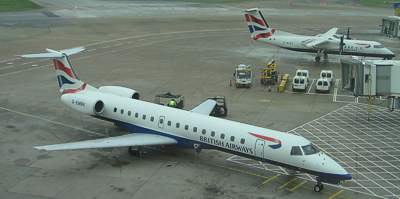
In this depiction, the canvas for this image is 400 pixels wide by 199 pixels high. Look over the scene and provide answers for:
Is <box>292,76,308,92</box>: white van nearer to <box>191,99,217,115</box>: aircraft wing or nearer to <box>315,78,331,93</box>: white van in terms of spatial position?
<box>315,78,331,93</box>: white van

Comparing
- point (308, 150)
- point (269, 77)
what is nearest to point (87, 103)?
point (308, 150)

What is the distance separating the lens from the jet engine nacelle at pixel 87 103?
1185 inches

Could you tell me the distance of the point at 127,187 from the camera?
24.5 meters

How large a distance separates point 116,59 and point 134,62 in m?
2.56

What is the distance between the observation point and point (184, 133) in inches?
1078

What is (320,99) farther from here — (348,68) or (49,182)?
(49,182)

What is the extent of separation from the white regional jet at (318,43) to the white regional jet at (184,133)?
86.1 feet

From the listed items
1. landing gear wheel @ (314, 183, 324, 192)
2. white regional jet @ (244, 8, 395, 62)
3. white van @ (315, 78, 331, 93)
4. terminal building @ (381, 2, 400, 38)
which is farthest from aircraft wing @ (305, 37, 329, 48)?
landing gear wheel @ (314, 183, 324, 192)

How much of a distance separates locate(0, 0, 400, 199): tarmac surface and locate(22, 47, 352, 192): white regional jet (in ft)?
3.82

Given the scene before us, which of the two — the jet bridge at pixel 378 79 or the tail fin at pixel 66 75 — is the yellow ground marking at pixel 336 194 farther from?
the tail fin at pixel 66 75

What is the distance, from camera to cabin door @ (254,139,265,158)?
2497 centimetres

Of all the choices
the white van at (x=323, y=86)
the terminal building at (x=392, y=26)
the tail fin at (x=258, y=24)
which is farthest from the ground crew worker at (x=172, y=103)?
the terminal building at (x=392, y=26)

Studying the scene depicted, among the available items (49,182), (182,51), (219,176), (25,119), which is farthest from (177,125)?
(182,51)

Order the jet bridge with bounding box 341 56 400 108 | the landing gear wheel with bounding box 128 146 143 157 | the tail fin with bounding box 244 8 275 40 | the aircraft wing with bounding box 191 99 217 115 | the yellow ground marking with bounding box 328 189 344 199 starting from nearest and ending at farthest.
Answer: the yellow ground marking with bounding box 328 189 344 199, the landing gear wheel with bounding box 128 146 143 157, the aircraft wing with bounding box 191 99 217 115, the jet bridge with bounding box 341 56 400 108, the tail fin with bounding box 244 8 275 40
